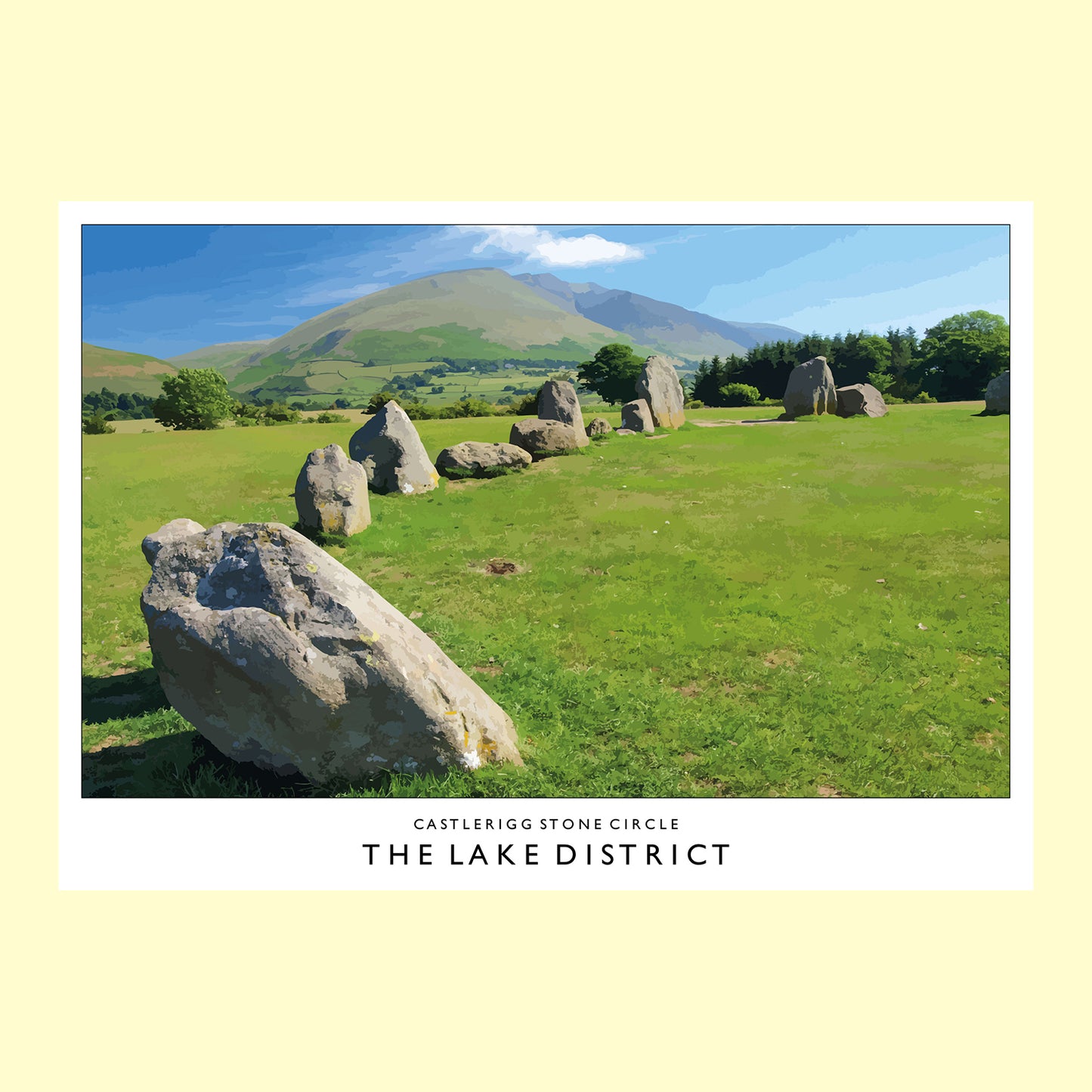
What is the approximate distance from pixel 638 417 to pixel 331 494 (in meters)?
17.2

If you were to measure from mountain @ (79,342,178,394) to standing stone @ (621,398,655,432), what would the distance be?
19341 mm

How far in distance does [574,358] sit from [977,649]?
230 feet

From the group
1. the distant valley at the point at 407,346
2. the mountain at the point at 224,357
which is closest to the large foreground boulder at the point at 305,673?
the distant valley at the point at 407,346

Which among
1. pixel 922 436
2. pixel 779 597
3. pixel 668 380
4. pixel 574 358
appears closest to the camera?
pixel 779 597

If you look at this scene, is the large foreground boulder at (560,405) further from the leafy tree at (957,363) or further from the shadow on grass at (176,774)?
the shadow on grass at (176,774)

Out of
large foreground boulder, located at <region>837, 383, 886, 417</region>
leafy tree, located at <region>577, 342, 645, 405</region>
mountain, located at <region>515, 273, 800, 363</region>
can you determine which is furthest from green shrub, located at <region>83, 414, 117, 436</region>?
mountain, located at <region>515, 273, 800, 363</region>

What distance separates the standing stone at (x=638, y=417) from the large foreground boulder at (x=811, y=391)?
814 centimetres

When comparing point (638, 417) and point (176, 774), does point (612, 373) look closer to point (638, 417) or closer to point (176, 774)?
point (638, 417)

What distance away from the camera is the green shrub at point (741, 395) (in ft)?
149

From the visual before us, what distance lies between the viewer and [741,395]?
4562cm

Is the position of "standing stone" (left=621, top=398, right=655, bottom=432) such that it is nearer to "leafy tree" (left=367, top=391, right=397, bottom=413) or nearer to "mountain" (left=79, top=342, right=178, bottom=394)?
"leafy tree" (left=367, top=391, right=397, bottom=413)
